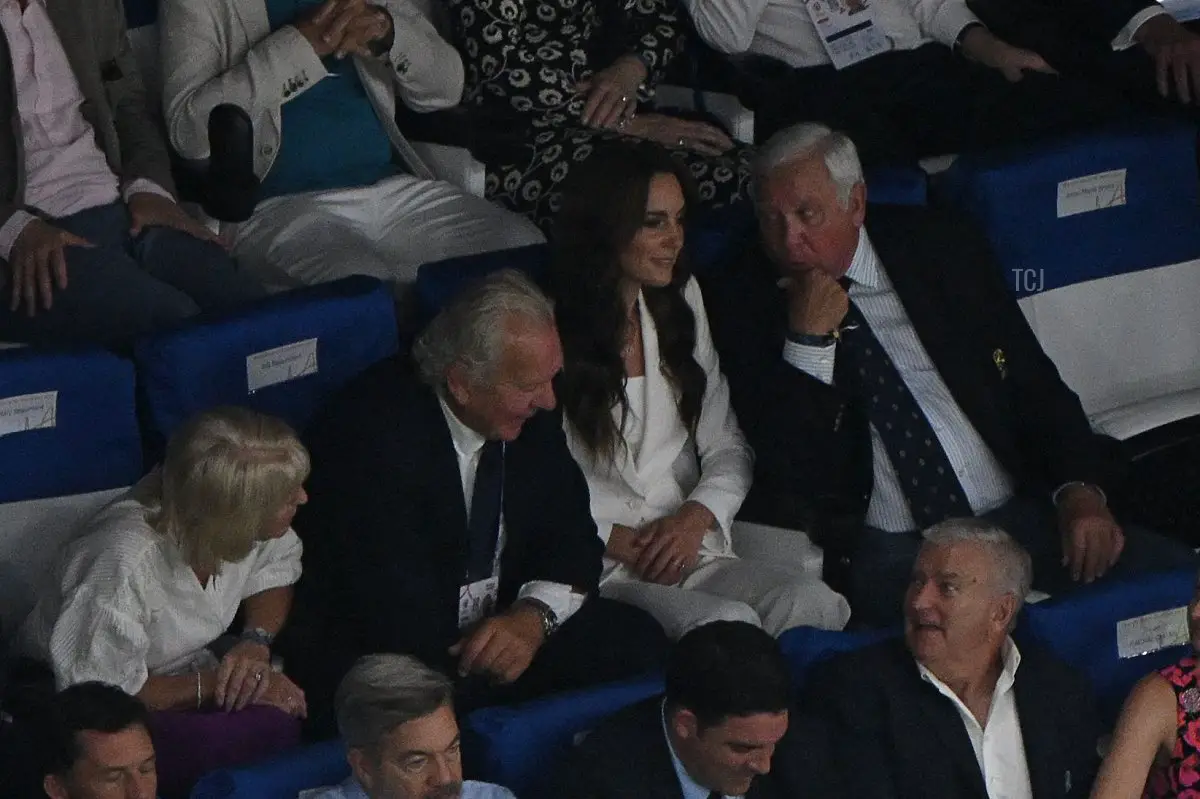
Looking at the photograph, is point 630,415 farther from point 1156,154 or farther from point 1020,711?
point 1156,154

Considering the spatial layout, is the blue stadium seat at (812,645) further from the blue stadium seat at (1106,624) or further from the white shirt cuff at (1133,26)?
the white shirt cuff at (1133,26)

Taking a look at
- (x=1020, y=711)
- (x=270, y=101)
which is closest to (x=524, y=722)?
(x=1020, y=711)

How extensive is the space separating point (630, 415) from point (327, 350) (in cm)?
54

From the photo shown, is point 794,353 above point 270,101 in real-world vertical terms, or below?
below

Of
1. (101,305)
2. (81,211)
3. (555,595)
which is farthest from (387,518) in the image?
(81,211)

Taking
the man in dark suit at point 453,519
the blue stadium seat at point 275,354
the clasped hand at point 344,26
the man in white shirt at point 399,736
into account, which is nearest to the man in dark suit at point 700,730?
the man in white shirt at point 399,736

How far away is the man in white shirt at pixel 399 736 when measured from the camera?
103 inches

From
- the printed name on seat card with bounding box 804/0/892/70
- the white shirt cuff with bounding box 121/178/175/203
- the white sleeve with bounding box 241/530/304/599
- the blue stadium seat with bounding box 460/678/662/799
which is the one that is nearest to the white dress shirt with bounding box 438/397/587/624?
Answer: the white sleeve with bounding box 241/530/304/599

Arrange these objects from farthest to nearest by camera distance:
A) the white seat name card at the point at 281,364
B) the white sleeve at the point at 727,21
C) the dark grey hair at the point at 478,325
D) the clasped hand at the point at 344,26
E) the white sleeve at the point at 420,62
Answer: the white sleeve at the point at 727,21, the white sleeve at the point at 420,62, the clasped hand at the point at 344,26, the white seat name card at the point at 281,364, the dark grey hair at the point at 478,325

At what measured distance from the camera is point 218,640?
10.4 feet

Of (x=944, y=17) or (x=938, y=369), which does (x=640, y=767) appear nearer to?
(x=938, y=369)

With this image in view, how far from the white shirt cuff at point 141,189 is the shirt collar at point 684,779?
1.62 m

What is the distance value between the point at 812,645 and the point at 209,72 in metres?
1.76

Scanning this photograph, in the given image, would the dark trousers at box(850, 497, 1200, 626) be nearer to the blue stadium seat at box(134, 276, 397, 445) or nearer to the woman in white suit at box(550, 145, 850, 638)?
the woman in white suit at box(550, 145, 850, 638)
